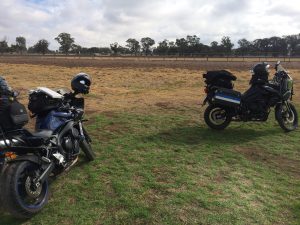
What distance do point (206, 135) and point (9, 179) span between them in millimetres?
4737

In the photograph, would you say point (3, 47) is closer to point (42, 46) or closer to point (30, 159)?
point (42, 46)

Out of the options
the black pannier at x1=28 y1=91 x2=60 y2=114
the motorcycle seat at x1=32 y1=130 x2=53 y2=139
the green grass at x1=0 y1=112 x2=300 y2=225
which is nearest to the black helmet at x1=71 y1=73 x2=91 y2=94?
the black pannier at x1=28 y1=91 x2=60 y2=114

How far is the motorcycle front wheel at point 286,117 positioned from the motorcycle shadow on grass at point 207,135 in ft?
0.61

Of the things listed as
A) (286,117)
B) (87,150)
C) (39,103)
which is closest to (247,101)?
(286,117)

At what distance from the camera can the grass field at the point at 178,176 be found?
423 centimetres

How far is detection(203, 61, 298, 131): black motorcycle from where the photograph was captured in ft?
26.4

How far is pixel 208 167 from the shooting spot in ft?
18.8

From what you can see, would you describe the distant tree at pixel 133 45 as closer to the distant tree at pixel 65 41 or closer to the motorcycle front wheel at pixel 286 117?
the distant tree at pixel 65 41

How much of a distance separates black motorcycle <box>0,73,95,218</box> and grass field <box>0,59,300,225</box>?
1.01ft

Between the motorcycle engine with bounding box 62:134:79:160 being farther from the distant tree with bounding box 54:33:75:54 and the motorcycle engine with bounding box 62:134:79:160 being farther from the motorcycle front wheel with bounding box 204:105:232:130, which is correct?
the distant tree with bounding box 54:33:75:54

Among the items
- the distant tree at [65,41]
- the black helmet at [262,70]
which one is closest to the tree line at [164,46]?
the distant tree at [65,41]

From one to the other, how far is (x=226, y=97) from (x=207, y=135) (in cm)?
94

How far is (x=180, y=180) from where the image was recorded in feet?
16.9

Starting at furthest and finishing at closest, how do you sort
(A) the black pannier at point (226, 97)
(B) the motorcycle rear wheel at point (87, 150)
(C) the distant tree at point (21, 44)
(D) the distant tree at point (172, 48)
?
1. (C) the distant tree at point (21, 44)
2. (D) the distant tree at point (172, 48)
3. (A) the black pannier at point (226, 97)
4. (B) the motorcycle rear wheel at point (87, 150)
